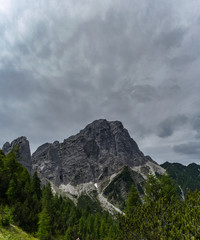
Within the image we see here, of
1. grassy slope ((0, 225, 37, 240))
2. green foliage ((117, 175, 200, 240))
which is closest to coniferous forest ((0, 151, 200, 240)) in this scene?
green foliage ((117, 175, 200, 240))

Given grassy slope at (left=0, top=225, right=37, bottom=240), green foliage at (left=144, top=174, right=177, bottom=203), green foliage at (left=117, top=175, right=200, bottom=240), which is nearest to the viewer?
green foliage at (left=117, top=175, right=200, bottom=240)

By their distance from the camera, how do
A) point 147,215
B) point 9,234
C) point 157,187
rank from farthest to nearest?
point 157,187
point 9,234
point 147,215

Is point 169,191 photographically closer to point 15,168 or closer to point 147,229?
point 147,229

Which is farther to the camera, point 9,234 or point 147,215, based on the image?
point 9,234

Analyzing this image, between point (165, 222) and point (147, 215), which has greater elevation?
point (147, 215)

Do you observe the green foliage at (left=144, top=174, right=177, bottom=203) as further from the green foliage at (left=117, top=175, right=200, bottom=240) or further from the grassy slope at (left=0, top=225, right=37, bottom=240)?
the grassy slope at (left=0, top=225, right=37, bottom=240)

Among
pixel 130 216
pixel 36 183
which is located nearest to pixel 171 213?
pixel 130 216

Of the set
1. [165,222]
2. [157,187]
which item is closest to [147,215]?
[165,222]

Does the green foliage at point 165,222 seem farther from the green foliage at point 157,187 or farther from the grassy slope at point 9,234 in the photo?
the green foliage at point 157,187

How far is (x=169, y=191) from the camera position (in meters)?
31.7

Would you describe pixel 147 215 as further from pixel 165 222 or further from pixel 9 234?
pixel 9 234

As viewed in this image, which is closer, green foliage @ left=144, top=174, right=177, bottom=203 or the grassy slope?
the grassy slope

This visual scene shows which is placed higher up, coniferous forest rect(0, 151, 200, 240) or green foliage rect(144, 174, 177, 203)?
green foliage rect(144, 174, 177, 203)

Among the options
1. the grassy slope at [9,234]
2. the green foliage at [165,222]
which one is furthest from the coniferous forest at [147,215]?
the grassy slope at [9,234]
